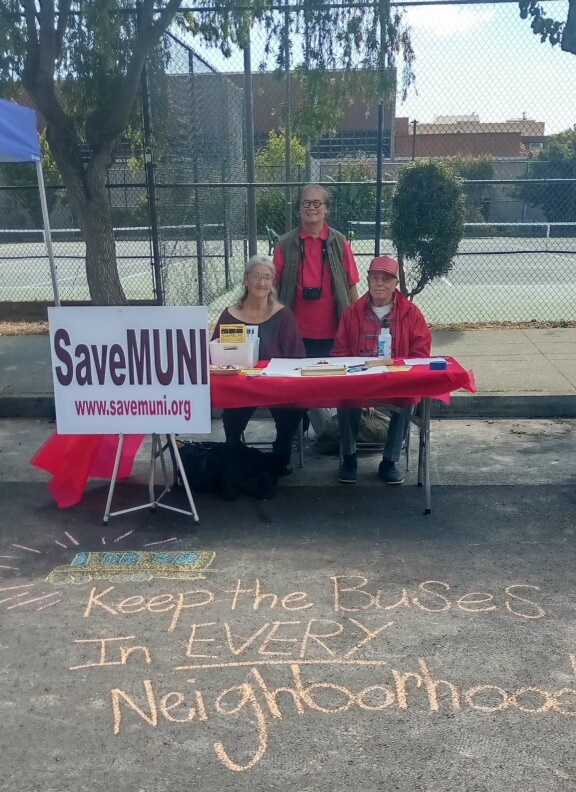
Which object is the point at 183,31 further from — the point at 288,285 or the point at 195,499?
the point at 195,499

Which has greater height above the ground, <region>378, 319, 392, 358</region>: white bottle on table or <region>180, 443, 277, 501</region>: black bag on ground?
<region>378, 319, 392, 358</region>: white bottle on table

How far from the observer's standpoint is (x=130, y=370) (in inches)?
171

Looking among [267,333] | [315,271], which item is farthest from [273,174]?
[267,333]

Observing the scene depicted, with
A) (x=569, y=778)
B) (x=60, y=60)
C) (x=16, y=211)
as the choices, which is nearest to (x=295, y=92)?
(x=60, y=60)

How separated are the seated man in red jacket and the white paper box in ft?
2.31

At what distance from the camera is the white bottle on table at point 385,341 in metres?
4.94

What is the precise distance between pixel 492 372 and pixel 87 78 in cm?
521

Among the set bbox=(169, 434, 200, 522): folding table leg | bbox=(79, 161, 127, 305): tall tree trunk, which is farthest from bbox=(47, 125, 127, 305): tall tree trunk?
bbox=(169, 434, 200, 522): folding table leg

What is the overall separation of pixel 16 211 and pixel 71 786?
30.3 metres

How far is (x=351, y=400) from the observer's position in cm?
479

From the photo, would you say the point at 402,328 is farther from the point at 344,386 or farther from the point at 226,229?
the point at 226,229

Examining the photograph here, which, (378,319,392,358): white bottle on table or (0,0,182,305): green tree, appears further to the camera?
(0,0,182,305): green tree

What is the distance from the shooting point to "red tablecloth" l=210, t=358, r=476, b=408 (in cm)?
432

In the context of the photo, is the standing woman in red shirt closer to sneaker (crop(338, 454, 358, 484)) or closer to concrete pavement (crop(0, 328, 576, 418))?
sneaker (crop(338, 454, 358, 484))
